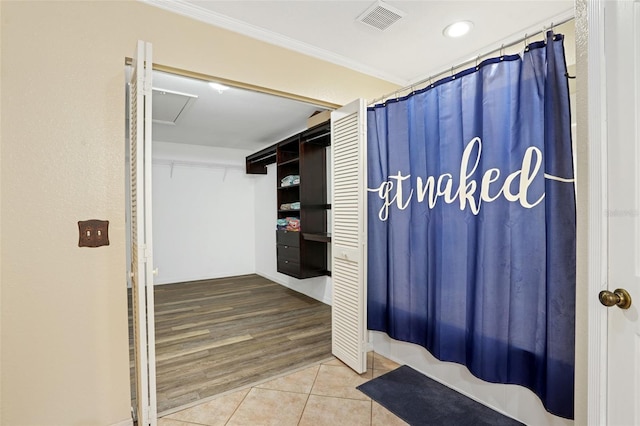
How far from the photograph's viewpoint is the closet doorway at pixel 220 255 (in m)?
2.39

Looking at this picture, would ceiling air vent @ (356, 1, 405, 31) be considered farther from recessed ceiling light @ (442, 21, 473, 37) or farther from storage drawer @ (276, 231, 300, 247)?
storage drawer @ (276, 231, 300, 247)

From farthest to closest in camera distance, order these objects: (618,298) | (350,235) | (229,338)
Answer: (229,338) < (350,235) < (618,298)

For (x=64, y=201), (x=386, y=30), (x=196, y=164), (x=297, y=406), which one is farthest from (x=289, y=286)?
(x=386, y=30)

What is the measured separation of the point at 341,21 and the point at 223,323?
309cm

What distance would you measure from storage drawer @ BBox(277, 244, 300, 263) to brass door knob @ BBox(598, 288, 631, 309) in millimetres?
3103

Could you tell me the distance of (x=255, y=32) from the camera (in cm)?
203

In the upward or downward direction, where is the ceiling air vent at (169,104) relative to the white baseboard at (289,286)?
upward

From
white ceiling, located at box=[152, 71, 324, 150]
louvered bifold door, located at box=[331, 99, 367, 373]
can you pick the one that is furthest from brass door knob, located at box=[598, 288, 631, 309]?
white ceiling, located at box=[152, 71, 324, 150]

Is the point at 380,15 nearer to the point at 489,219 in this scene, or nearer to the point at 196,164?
the point at 489,219

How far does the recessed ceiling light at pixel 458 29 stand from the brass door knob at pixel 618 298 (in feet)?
6.01

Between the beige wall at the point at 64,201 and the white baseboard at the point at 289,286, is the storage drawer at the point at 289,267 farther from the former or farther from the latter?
the beige wall at the point at 64,201

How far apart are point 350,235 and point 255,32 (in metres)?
1.60

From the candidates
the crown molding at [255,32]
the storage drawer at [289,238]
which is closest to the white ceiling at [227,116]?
the crown molding at [255,32]

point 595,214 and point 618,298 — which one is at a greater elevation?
point 595,214
